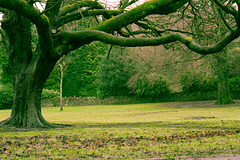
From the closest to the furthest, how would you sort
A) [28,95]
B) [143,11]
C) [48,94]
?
[143,11]
[28,95]
[48,94]

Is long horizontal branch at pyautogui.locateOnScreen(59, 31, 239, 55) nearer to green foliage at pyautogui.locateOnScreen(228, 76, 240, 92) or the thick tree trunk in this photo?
the thick tree trunk

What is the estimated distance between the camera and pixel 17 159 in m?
6.14

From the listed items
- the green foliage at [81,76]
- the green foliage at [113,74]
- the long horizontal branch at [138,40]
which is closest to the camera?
the long horizontal branch at [138,40]

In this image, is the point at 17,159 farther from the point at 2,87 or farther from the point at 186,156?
the point at 2,87

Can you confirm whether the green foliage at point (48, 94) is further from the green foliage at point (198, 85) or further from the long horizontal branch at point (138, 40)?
the long horizontal branch at point (138, 40)

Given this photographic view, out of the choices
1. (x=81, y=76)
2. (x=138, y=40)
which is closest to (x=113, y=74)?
(x=81, y=76)

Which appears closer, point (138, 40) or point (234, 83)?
point (138, 40)

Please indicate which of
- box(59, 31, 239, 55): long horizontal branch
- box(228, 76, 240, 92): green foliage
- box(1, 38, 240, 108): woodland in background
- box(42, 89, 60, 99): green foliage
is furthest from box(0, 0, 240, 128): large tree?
box(42, 89, 60, 99): green foliage

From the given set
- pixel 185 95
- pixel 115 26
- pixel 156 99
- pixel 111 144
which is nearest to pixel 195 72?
pixel 185 95

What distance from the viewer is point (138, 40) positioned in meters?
11.0

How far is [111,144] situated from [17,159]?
8.37ft

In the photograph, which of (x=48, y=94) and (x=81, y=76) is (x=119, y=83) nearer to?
(x=81, y=76)

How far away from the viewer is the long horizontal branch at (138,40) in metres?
10.2

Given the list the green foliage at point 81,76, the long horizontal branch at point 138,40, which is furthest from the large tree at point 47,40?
the green foliage at point 81,76
